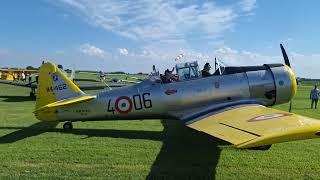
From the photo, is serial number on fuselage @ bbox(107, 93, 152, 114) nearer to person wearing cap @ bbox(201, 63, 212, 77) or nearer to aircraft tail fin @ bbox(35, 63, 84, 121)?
aircraft tail fin @ bbox(35, 63, 84, 121)

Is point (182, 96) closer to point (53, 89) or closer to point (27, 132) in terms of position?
point (53, 89)

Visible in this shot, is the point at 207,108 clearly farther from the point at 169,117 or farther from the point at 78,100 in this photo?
the point at 78,100

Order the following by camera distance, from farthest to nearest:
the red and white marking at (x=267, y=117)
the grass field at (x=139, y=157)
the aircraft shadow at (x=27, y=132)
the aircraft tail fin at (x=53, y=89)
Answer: the aircraft tail fin at (x=53, y=89) < the aircraft shadow at (x=27, y=132) < the red and white marking at (x=267, y=117) < the grass field at (x=139, y=157)

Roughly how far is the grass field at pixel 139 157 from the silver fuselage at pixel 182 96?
1.86 ft

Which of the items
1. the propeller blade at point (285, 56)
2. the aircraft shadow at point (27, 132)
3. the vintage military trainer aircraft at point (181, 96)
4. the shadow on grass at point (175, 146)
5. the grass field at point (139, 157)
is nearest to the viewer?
the grass field at point (139, 157)

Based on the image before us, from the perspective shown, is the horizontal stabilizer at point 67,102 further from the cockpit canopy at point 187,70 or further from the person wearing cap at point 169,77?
the cockpit canopy at point 187,70

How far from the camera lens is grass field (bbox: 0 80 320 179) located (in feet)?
19.4

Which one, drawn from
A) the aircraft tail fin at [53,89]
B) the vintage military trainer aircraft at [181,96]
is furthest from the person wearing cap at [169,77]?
the aircraft tail fin at [53,89]

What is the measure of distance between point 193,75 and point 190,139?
173 centimetres

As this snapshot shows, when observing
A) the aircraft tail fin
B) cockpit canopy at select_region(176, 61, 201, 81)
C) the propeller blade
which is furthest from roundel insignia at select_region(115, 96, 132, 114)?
the propeller blade

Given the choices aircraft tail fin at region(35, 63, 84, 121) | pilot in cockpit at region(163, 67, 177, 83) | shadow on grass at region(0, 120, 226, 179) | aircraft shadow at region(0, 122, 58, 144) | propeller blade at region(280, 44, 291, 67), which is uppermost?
propeller blade at region(280, 44, 291, 67)

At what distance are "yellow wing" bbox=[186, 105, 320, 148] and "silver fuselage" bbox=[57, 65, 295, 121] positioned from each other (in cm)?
84

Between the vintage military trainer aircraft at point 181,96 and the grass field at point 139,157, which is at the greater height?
the vintage military trainer aircraft at point 181,96

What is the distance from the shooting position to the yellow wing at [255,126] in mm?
4617
